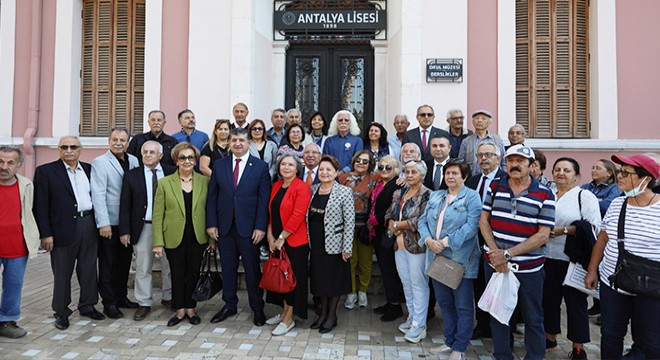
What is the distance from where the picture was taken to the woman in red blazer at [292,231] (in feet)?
14.8

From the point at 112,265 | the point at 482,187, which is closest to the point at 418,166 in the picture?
the point at 482,187

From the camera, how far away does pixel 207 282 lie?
474 cm

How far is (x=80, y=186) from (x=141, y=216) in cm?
67

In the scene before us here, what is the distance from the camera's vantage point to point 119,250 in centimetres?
512

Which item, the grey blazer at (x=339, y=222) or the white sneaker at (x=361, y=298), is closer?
the grey blazer at (x=339, y=222)

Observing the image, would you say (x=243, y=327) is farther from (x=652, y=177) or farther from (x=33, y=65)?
(x=33, y=65)

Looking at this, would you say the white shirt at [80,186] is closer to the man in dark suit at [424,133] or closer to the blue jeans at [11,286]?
the blue jeans at [11,286]

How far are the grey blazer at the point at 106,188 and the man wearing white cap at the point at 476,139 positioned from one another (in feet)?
12.7

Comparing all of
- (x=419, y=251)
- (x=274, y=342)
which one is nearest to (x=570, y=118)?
(x=419, y=251)

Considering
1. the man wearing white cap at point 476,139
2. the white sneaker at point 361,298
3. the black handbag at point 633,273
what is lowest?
the white sneaker at point 361,298

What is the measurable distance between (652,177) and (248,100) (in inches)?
230

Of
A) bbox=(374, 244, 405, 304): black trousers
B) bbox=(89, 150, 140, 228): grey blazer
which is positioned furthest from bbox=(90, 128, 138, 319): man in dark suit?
bbox=(374, 244, 405, 304): black trousers

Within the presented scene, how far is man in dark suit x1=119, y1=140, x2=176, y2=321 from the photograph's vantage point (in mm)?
4852

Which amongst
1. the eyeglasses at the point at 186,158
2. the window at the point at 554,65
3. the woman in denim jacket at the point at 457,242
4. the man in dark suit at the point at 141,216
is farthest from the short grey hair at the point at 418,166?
the window at the point at 554,65
